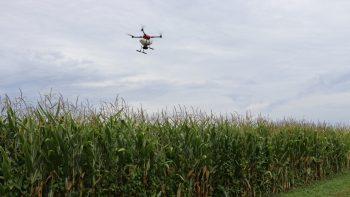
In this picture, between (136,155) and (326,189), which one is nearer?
(136,155)

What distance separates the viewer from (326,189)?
17.5 metres

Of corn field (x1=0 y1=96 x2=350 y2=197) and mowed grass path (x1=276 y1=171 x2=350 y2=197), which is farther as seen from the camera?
mowed grass path (x1=276 y1=171 x2=350 y2=197)

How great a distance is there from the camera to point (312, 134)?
20.4m

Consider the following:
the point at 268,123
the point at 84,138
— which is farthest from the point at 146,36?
the point at 84,138

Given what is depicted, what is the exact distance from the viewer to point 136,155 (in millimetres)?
9719

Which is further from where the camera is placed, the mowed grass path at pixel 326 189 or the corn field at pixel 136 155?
the mowed grass path at pixel 326 189

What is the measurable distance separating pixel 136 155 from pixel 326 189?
35.7ft

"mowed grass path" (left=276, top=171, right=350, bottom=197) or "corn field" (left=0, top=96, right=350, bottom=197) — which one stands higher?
"corn field" (left=0, top=96, right=350, bottom=197)

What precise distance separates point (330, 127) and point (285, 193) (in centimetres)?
1055

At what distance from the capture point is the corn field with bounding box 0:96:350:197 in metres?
8.09

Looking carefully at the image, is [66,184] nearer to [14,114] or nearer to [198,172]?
[14,114]

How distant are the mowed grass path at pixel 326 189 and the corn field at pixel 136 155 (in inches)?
26.8

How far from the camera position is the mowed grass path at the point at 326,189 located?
16312 millimetres

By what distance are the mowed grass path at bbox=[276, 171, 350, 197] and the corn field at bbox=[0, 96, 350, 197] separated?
68 cm
